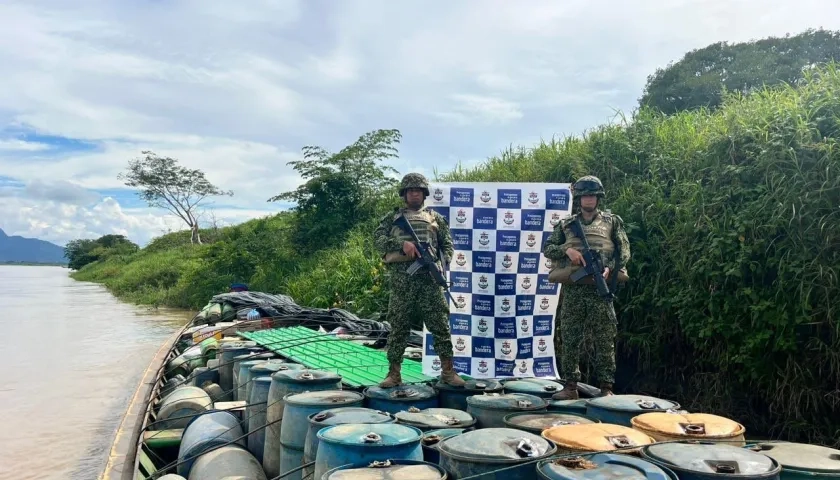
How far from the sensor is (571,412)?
158 inches

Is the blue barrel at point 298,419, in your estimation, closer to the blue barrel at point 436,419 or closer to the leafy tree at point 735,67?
the blue barrel at point 436,419

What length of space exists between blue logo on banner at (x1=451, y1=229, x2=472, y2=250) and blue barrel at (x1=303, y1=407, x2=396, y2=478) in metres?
2.33

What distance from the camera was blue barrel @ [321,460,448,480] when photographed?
265 centimetres

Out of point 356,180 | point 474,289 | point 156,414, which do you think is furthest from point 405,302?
point 356,180

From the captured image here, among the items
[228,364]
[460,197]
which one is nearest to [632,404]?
[460,197]

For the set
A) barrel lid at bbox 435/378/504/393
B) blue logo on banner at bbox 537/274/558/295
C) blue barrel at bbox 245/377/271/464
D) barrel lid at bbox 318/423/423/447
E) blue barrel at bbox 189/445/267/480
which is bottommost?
blue barrel at bbox 189/445/267/480

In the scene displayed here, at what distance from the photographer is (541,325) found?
18.8 ft

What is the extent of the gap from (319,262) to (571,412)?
12517 mm

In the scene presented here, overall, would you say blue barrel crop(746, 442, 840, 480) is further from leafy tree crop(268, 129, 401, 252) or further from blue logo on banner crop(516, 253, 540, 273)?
leafy tree crop(268, 129, 401, 252)

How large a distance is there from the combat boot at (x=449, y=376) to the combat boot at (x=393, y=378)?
345 mm

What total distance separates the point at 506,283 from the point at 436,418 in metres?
2.23

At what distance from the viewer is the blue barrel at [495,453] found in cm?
260

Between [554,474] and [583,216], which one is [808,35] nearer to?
[583,216]

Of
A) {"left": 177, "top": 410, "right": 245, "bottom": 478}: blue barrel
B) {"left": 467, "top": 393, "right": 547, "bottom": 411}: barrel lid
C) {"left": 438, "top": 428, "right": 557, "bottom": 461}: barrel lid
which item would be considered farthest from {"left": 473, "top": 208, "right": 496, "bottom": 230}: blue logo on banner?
{"left": 438, "top": 428, "right": 557, "bottom": 461}: barrel lid
